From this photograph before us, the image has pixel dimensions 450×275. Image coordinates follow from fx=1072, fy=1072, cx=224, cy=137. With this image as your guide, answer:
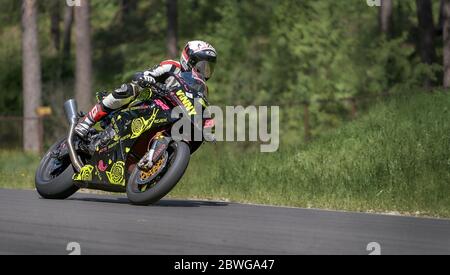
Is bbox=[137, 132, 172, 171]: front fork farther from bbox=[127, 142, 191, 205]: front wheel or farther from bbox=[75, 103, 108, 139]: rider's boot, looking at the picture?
bbox=[75, 103, 108, 139]: rider's boot

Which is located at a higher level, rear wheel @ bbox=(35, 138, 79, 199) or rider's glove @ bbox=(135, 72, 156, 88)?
rider's glove @ bbox=(135, 72, 156, 88)

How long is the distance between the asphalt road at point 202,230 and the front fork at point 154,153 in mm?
501

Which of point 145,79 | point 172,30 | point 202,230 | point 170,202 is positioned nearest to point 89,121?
point 145,79

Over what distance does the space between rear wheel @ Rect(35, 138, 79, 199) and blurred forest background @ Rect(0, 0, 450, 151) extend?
484 inches

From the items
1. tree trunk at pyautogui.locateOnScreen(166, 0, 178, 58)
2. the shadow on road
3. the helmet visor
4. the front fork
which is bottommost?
the shadow on road

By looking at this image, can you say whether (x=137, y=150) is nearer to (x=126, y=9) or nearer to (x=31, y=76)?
(x=31, y=76)

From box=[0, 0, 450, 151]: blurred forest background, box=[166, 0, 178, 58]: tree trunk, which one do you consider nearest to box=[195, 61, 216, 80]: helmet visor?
box=[0, 0, 450, 151]: blurred forest background

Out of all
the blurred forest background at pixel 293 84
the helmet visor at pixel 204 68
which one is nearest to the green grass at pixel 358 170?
the blurred forest background at pixel 293 84

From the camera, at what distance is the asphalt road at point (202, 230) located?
8.73 m

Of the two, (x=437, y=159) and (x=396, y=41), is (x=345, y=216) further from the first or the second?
(x=396, y=41)

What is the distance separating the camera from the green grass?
14539 millimetres

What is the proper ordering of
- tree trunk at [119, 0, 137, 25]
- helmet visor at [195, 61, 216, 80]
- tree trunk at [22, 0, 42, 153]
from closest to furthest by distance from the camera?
helmet visor at [195, 61, 216, 80] → tree trunk at [22, 0, 42, 153] → tree trunk at [119, 0, 137, 25]

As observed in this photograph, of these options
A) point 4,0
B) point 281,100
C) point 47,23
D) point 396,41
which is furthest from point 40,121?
point 47,23

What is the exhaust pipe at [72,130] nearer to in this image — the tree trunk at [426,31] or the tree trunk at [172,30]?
the tree trunk at [426,31]
